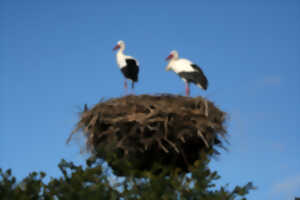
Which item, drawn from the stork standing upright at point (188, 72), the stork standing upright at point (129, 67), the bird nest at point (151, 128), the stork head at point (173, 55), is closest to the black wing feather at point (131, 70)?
the stork standing upright at point (129, 67)

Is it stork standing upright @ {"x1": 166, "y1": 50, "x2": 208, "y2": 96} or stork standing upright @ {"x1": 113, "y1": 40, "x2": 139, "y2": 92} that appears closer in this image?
stork standing upright @ {"x1": 166, "y1": 50, "x2": 208, "y2": 96}

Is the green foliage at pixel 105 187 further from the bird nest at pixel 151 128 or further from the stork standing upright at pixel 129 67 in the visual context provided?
the stork standing upright at pixel 129 67

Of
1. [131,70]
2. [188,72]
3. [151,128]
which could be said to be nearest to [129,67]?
[131,70]

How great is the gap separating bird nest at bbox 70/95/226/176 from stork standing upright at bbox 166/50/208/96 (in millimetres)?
1470

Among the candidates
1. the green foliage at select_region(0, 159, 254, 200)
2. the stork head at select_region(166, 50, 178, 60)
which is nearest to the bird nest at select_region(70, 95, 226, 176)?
the green foliage at select_region(0, 159, 254, 200)

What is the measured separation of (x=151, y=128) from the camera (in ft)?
26.2

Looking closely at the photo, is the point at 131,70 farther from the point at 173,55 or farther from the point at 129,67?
the point at 173,55

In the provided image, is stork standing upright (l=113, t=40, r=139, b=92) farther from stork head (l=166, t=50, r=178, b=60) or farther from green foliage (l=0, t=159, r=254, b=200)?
green foliage (l=0, t=159, r=254, b=200)

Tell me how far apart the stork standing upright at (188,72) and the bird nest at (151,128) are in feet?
4.82

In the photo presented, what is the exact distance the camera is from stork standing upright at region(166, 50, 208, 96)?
32.8ft

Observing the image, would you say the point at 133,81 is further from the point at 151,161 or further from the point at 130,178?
the point at 130,178

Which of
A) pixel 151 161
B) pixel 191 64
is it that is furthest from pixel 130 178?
pixel 191 64

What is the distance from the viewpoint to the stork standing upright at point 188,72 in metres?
9.98

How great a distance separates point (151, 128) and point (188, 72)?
8.83 feet
